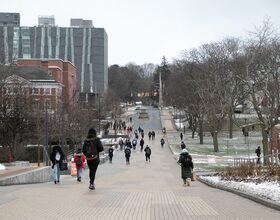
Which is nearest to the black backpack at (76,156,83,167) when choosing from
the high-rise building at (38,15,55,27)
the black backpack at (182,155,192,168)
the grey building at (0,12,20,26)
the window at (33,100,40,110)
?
the black backpack at (182,155,192,168)

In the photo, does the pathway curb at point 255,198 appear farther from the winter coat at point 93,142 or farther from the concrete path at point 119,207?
the winter coat at point 93,142

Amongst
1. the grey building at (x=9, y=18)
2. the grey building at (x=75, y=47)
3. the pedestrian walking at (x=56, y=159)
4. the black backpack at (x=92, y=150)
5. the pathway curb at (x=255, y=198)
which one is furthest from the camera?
the grey building at (x=9, y=18)

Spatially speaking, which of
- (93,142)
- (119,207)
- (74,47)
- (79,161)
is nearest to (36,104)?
(79,161)

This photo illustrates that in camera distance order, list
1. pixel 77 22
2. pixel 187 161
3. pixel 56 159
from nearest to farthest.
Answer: pixel 187 161
pixel 56 159
pixel 77 22

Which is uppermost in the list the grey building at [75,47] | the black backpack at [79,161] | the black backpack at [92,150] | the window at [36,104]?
the grey building at [75,47]

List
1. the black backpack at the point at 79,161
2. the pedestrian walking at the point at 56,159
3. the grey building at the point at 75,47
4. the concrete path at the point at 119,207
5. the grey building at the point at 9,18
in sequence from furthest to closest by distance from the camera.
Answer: the grey building at the point at 9,18, the grey building at the point at 75,47, the black backpack at the point at 79,161, the pedestrian walking at the point at 56,159, the concrete path at the point at 119,207

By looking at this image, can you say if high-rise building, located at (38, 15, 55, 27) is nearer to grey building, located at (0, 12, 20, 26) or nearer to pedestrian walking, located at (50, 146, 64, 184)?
grey building, located at (0, 12, 20, 26)

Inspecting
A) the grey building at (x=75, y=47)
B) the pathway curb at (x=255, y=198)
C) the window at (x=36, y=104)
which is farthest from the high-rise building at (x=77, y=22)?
the pathway curb at (x=255, y=198)

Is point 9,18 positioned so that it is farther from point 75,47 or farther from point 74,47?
point 75,47

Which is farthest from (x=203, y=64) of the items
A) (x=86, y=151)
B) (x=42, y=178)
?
(x=86, y=151)

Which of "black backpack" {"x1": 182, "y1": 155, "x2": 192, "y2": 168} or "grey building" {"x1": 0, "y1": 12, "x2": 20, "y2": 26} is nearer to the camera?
"black backpack" {"x1": 182, "y1": 155, "x2": 192, "y2": 168}

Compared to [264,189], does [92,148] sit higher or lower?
higher

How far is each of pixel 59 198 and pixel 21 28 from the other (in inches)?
4539

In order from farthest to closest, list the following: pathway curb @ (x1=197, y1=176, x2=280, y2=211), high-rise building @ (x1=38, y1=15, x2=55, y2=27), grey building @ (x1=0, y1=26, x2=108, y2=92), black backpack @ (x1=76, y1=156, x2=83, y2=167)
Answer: high-rise building @ (x1=38, y1=15, x2=55, y2=27), grey building @ (x1=0, y1=26, x2=108, y2=92), black backpack @ (x1=76, y1=156, x2=83, y2=167), pathway curb @ (x1=197, y1=176, x2=280, y2=211)
